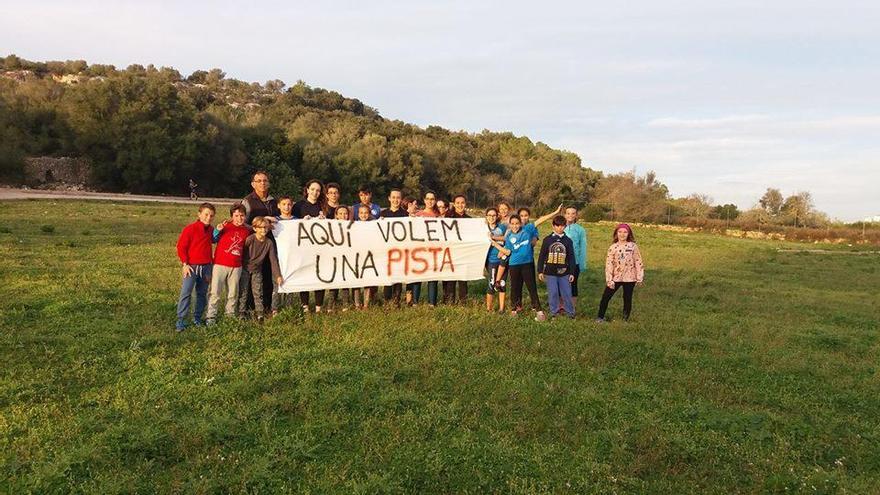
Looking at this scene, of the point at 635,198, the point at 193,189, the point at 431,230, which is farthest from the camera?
the point at 635,198

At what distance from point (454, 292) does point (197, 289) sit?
4670mm

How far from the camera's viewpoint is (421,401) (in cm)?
576

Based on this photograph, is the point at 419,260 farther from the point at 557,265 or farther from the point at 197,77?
the point at 197,77

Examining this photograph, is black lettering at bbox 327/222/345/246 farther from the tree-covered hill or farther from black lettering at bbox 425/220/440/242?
the tree-covered hill

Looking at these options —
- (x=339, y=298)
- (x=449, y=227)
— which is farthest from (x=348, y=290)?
(x=449, y=227)

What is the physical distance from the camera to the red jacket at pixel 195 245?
8023 mm

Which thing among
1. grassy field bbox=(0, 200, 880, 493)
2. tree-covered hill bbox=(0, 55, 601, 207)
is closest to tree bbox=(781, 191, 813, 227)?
tree-covered hill bbox=(0, 55, 601, 207)

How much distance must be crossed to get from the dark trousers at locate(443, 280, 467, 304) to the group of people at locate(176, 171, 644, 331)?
0.02 m

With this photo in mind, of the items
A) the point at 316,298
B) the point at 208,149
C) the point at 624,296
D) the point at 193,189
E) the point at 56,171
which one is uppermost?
the point at 208,149

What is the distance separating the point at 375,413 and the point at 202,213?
14.4 ft

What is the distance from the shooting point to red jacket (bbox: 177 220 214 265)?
316 inches

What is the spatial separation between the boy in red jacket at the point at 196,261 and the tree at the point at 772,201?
67.9 meters

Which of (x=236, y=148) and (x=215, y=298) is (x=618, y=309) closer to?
(x=215, y=298)

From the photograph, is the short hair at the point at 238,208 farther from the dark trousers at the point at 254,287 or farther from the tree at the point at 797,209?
the tree at the point at 797,209
